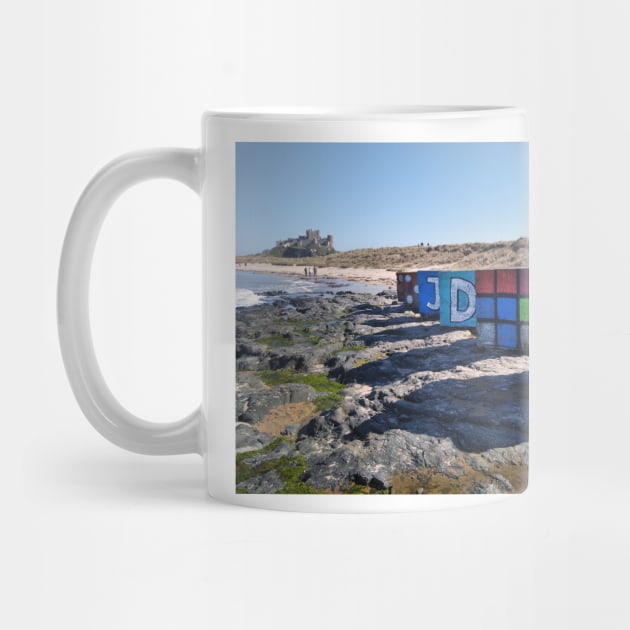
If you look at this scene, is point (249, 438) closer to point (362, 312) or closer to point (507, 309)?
point (362, 312)

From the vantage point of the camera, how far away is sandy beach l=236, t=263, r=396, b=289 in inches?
54.9

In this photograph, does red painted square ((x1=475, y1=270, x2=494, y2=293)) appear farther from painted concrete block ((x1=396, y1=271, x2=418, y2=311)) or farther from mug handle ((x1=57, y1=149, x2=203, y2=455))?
mug handle ((x1=57, y1=149, x2=203, y2=455))

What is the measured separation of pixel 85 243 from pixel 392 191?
0.34m

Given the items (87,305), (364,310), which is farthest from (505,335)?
(87,305)

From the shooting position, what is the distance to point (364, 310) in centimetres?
140

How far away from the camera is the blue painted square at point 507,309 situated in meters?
1.42

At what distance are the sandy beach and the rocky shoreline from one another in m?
0.02

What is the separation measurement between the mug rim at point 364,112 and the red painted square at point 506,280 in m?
0.16

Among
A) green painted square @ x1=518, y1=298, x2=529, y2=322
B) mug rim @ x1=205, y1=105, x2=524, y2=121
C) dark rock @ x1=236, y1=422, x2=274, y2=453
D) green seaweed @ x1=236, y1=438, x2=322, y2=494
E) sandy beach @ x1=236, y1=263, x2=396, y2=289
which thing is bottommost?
green seaweed @ x1=236, y1=438, x2=322, y2=494

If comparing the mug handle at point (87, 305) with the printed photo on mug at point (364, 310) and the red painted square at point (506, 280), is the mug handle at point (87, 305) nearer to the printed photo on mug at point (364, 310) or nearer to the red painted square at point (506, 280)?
the printed photo on mug at point (364, 310)

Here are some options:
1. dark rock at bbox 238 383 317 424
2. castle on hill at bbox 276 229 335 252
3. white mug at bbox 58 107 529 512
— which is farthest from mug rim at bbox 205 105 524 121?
dark rock at bbox 238 383 317 424

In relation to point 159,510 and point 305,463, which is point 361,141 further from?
point 159,510

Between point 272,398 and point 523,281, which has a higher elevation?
point 523,281

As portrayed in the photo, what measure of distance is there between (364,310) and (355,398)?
0.29ft
